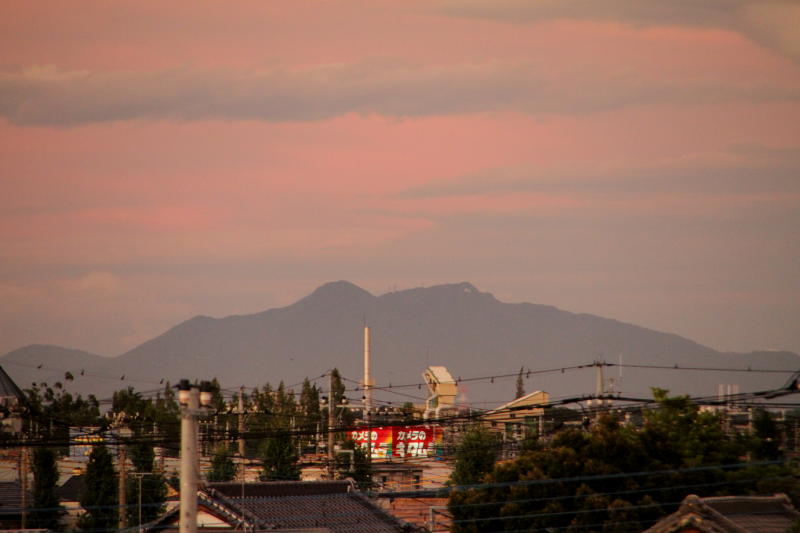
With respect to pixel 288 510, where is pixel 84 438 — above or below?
above

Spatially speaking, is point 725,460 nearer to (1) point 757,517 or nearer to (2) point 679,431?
(2) point 679,431

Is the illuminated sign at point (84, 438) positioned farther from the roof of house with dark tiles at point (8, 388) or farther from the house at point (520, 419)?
the house at point (520, 419)

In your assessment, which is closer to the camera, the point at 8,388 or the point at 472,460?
the point at 8,388

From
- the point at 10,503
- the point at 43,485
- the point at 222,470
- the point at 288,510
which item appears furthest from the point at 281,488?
the point at 222,470

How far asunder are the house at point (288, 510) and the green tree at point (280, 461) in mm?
24241

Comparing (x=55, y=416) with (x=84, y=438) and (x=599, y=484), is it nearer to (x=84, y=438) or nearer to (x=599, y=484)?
(x=84, y=438)

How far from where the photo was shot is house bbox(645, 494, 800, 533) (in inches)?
1428

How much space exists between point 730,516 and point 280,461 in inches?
1867

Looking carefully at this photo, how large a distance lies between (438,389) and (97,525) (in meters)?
71.4

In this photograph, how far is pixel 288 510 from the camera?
2141 inches

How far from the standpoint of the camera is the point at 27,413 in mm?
36562

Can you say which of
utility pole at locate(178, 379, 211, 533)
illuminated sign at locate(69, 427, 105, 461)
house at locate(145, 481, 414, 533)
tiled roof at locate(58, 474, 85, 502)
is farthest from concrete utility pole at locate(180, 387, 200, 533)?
tiled roof at locate(58, 474, 85, 502)

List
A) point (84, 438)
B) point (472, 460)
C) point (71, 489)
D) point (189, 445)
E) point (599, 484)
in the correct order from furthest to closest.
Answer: point (71, 489)
point (472, 460)
point (84, 438)
point (599, 484)
point (189, 445)

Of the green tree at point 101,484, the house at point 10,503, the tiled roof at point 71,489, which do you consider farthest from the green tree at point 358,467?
the tiled roof at point 71,489
